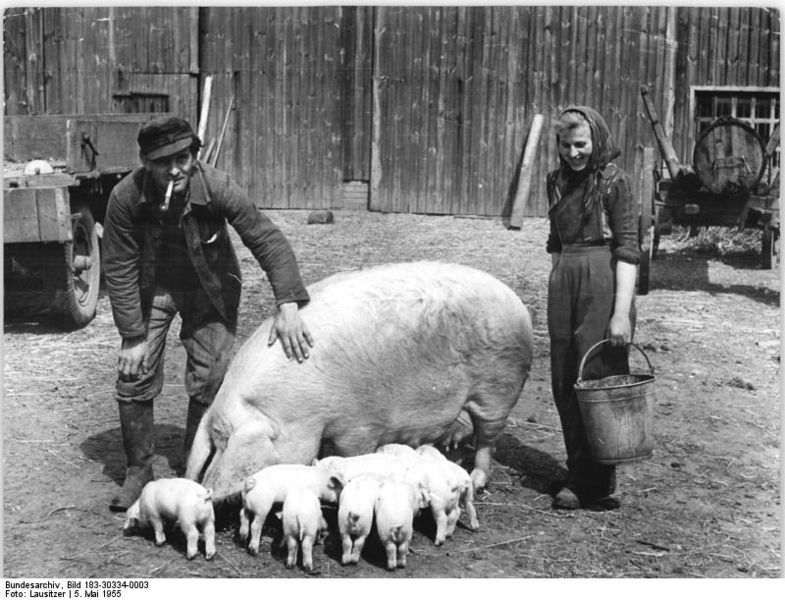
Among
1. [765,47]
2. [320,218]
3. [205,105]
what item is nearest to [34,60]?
[205,105]

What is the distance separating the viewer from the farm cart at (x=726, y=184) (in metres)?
10.0

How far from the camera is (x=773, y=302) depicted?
9.71m

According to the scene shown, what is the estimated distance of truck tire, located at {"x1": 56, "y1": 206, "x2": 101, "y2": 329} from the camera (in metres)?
8.18

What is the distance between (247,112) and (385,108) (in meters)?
2.12

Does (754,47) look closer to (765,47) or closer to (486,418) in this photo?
(765,47)

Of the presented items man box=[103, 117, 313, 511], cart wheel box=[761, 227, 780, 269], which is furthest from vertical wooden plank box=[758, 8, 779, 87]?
man box=[103, 117, 313, 511]

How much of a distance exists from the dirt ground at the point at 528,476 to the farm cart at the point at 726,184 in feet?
3.38

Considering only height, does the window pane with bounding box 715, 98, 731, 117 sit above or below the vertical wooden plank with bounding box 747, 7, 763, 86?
below

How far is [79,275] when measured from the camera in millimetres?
8930

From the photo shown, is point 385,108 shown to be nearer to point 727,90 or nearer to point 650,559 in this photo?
point 727,90

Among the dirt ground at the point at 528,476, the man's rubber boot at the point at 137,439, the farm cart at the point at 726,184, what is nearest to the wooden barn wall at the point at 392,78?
the farm cart at the point at 726,184

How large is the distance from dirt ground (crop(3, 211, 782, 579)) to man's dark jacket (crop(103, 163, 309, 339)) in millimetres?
1021

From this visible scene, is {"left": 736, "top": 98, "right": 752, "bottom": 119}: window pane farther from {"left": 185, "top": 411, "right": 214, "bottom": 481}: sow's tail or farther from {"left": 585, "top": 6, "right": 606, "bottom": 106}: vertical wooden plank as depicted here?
{"left": 185, "top": 411, "right": 214, "bottom": 481}: sow's tail

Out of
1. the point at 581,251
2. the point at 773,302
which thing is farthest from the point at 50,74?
the point at 581,251
